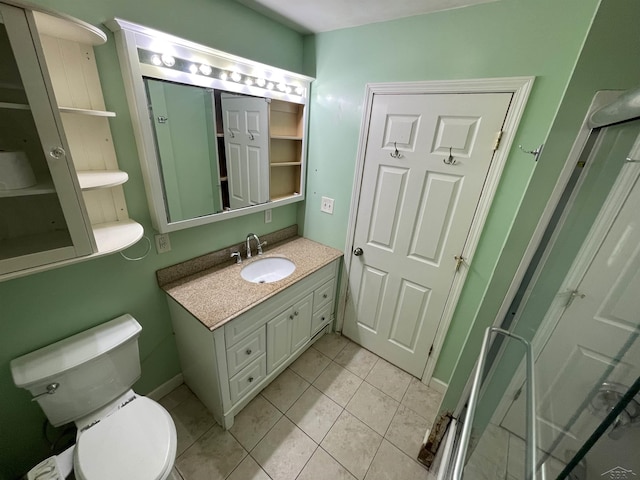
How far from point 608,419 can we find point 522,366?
1.89 ft

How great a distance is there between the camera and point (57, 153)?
0.79 meters

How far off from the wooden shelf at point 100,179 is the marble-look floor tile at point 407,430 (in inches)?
77.6

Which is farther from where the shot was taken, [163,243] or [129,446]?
[163,243]

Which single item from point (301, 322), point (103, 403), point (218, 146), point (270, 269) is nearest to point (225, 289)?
point (270, 269)

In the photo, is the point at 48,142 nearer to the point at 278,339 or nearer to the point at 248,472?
the point at 278,339

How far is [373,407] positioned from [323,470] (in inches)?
19.8

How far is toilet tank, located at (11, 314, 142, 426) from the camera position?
1.01 metres

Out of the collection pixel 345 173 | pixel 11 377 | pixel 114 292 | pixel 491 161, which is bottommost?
pixel 11 377

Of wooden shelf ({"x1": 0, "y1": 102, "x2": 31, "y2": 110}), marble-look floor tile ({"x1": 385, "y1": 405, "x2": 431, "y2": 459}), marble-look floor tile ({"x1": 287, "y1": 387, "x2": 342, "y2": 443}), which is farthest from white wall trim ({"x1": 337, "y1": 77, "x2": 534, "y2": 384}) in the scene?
wooden shelf ({"x1": 0, "y1": 102, "x2": 31, "y2": 110})

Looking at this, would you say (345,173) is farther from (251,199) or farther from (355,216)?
(251,199)

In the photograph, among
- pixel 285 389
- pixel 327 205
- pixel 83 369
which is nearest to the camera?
pixel 83 369

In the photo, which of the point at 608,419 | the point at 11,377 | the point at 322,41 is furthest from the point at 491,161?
the point at 11,377

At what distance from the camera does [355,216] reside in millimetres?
1837

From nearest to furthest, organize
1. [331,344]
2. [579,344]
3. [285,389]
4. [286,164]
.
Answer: [579,344] < [285,389] < [286,164] < [331,344]
